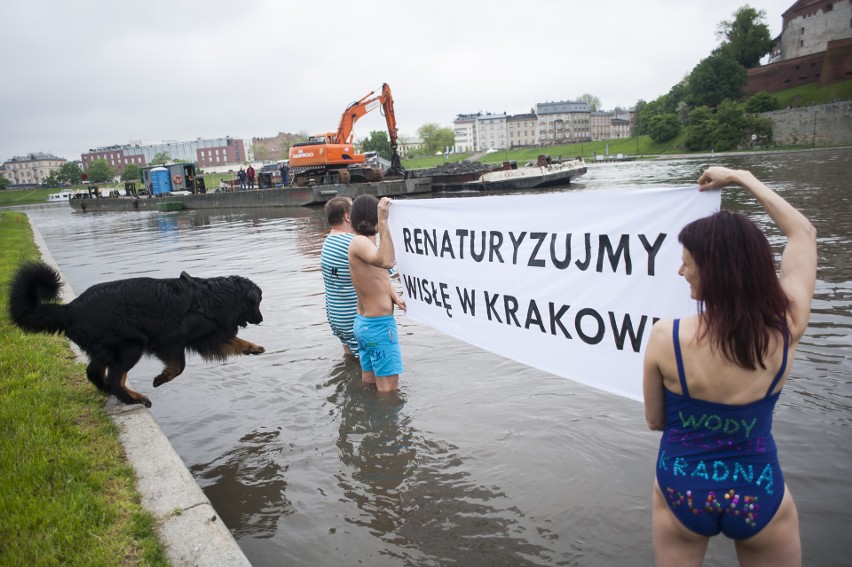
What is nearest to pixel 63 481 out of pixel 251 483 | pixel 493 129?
pixel 251 483

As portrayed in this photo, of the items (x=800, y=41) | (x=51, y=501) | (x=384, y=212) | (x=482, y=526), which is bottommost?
(x=482, y=526)

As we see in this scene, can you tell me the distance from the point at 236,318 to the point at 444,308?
1.90 metres

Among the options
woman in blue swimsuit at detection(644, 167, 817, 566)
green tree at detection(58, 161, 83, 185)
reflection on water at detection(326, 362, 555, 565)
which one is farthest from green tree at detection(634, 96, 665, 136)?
green tree at detection(58, 161, 83, 185)

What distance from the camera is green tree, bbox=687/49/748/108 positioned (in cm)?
8706

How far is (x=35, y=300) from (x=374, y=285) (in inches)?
107

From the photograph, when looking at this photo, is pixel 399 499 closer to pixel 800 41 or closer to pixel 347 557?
pixel 347 557

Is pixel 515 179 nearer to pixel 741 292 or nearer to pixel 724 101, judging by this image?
pixel 741 292

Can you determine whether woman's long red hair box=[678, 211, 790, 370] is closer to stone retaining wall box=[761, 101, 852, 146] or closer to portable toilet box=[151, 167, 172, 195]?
portable toilet box=[151, 167, 172, 195]

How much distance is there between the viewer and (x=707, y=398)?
6.34 ft

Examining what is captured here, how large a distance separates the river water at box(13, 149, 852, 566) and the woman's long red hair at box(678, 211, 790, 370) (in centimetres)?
183

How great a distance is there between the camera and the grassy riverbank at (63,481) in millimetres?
2775

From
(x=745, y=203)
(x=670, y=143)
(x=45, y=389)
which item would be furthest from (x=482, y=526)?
(x=670, y=143)

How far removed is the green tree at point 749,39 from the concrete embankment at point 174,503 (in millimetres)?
110445

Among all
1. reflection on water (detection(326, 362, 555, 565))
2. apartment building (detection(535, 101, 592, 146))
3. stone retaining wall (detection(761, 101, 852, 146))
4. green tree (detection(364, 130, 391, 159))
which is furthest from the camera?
apartment building (detection(535, 101, 592, 146))
